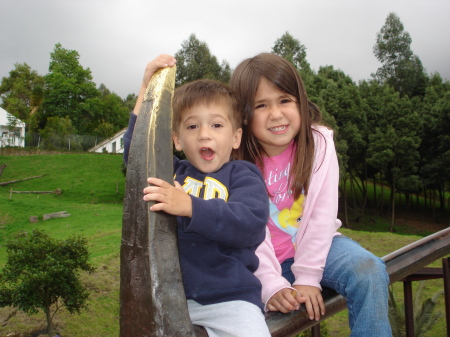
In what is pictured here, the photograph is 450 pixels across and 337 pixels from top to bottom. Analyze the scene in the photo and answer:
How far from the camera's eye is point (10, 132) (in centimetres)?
4562

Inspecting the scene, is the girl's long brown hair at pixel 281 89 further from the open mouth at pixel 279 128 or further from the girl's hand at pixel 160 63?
the girl's hand at pixel 160 63

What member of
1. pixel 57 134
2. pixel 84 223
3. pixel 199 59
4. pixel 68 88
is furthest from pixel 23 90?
pixel 84 223

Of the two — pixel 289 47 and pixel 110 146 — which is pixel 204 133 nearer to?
pixel 289 47

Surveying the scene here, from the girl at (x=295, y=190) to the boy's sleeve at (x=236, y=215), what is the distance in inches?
15.7

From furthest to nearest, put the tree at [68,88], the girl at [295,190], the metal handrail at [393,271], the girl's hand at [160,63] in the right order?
the tree at [68,88] → the girl at [295,190] → the metal handrail at [393,271] → the girl's hand at [160,63]

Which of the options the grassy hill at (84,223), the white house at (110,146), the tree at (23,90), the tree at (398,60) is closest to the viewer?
the grassy hill at (84,223)

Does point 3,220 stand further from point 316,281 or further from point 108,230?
point 316,281

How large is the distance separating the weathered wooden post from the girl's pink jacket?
905 mm

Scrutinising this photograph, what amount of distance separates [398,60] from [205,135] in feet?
156

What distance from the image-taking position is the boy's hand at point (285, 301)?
1509mm

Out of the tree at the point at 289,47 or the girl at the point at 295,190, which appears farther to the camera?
the tree at the point at 289,47

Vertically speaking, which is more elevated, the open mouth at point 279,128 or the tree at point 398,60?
the tree at point 398,60

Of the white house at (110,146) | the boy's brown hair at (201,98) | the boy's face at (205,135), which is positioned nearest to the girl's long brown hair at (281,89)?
the boy's brown hair at (201,98)

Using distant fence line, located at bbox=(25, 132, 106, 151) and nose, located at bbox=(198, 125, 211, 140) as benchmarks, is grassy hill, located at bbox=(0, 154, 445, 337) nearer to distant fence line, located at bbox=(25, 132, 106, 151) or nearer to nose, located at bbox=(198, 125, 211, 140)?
distant fence line, located at bbox=(25, 132, 106, 151)
